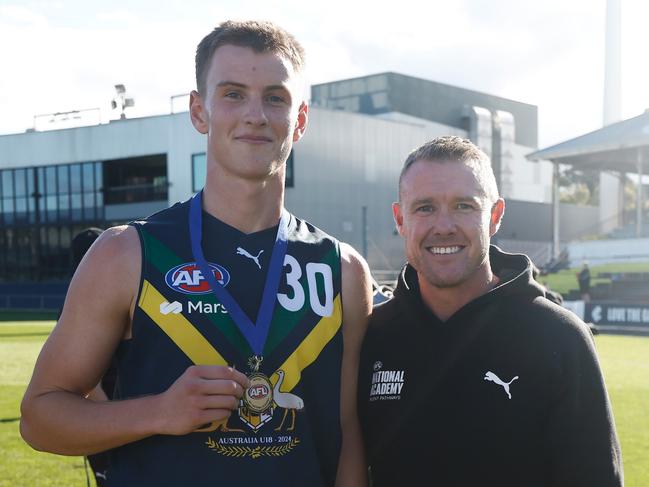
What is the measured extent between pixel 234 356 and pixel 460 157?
127 cm

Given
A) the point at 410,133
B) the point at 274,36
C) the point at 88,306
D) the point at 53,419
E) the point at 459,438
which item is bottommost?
the point at 459,438

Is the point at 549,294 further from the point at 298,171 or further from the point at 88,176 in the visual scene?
the point at 88,176

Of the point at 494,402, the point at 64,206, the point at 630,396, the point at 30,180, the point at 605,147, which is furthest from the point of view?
the point at 30,180

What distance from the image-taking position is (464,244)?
305 centimetres

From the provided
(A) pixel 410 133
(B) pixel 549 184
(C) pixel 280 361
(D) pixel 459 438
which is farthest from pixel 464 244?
(B) pixel 549 184

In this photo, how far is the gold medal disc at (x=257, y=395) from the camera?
2.41m

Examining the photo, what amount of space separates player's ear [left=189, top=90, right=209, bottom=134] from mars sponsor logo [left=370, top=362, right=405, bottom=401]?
1.19 m

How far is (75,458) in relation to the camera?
7.67 metres

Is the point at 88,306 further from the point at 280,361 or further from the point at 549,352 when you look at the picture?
the point at 549,352

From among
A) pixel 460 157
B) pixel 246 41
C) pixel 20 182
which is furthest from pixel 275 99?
pixel 20 182

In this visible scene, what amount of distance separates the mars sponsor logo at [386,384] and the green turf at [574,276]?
29588 millimetres

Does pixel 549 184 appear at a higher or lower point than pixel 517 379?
higher

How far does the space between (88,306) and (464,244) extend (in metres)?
1.48

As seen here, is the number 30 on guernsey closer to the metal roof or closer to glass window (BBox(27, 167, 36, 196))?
the metal roof
